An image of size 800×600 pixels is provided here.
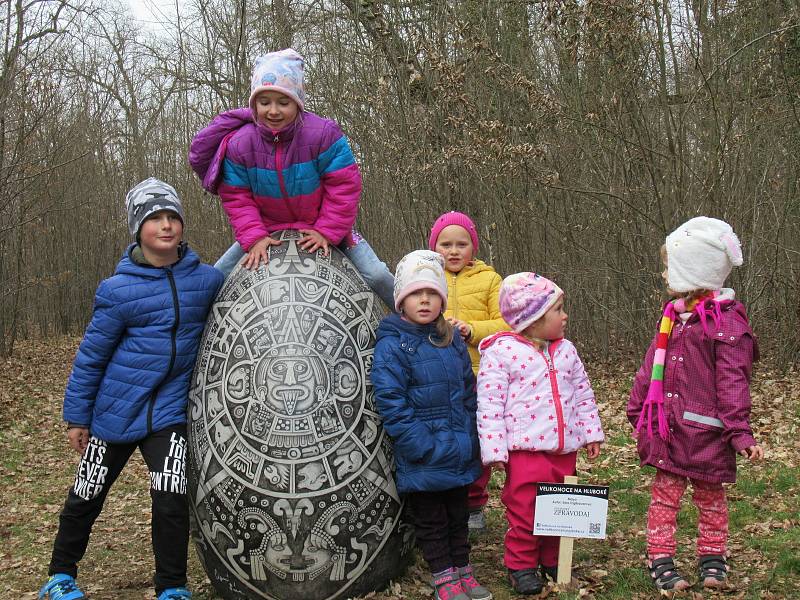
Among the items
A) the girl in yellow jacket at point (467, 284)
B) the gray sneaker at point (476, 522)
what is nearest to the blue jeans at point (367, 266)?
the girl in yellow jacket at point (467, 284)

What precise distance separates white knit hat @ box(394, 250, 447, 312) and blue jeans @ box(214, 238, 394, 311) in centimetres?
35

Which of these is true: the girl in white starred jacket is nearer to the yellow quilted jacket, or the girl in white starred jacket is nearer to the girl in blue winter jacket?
the girl in blue winter jacket

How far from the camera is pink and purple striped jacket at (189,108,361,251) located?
4.57 m

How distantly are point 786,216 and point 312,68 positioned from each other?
314 inches

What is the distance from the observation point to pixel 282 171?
4.58 meters

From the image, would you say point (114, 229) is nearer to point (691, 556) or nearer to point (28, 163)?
point (28, 163)

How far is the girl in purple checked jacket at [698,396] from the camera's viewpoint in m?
4.11

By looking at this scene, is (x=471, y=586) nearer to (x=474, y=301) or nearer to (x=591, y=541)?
(x=591, y=541)

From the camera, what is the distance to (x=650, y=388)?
4340mm

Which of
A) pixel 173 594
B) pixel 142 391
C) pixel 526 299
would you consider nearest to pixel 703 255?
pixel 526 299

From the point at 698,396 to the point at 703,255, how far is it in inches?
27.7

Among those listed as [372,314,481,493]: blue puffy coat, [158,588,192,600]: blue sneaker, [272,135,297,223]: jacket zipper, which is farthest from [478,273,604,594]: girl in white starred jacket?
[158,588,192,600]: blue sneaker

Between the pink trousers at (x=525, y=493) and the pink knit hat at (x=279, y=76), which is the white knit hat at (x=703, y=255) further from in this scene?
the pink knit hat at (x=279, y=76)

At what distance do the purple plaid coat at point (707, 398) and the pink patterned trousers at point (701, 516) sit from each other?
14cm
